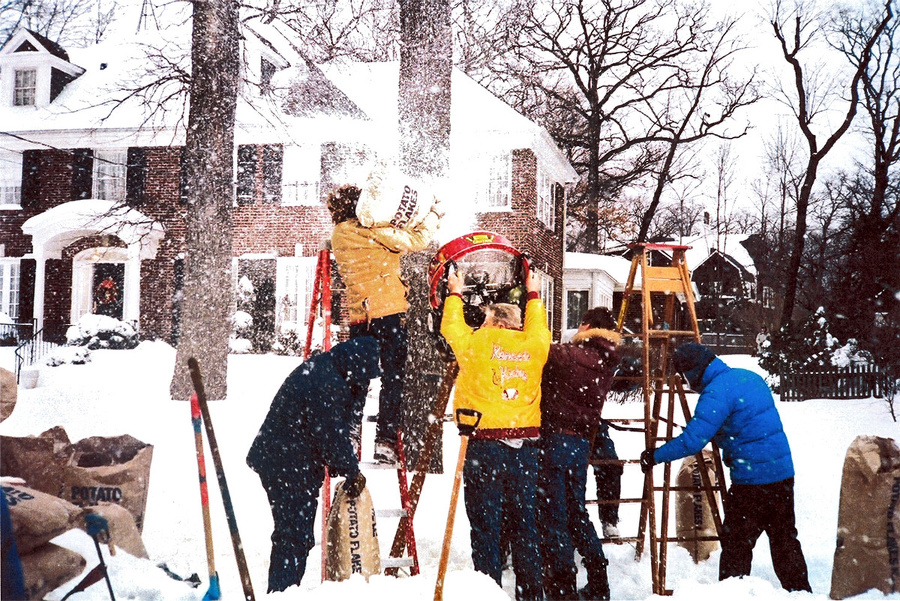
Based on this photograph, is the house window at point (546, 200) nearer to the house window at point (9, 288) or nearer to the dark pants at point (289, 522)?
the dark pants at point (289, 522)

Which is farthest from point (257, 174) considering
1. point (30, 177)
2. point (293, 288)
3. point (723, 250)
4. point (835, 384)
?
point (835, 384)

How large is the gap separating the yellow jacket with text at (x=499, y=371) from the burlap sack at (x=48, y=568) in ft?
6.83

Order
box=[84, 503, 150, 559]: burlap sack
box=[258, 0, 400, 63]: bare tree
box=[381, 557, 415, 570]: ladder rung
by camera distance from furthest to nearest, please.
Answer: box=[258, 0, 400, 63]: bare tree, box=[84, 503, 150, 559]: burlap sack, box=[381, 557, 415, 570]: ladder rung

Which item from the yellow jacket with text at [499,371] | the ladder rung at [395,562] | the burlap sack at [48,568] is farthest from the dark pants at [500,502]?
the burlap sack at [48,568]

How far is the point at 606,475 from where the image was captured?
4.33 m

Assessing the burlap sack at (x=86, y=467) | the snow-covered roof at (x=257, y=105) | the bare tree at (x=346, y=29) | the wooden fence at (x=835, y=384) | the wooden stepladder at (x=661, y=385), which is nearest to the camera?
the burlap sack at (x=86, y=467)

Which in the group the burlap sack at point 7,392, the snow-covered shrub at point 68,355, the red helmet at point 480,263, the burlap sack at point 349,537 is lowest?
the burlap sack at point 349,537

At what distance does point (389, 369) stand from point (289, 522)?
898 mm

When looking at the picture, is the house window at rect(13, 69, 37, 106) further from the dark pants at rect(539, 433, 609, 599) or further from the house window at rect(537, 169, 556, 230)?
the dark pants at rect(539, 433, 609, 599)

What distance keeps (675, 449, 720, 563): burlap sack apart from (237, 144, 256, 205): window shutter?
11.2 feet

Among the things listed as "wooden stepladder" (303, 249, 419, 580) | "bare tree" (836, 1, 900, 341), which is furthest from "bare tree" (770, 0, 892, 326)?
"wooden stepladder" (303, 249, 419, 580)

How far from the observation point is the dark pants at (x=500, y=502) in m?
3.31

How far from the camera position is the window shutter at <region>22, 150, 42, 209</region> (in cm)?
424

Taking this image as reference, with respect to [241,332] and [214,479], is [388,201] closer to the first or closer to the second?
[241,332]
